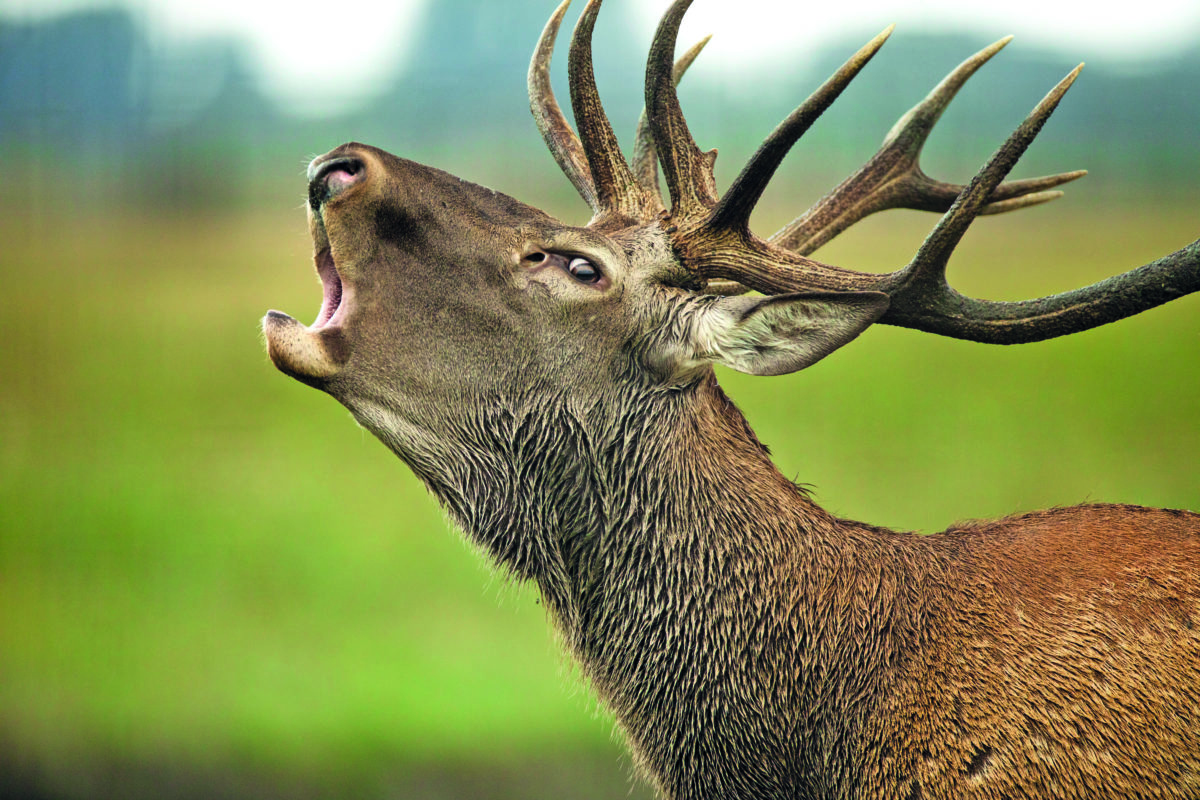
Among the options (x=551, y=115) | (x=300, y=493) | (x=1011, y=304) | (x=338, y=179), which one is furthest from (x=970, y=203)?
(x=300, y=493)

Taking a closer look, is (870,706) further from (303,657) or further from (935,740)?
(303,657)

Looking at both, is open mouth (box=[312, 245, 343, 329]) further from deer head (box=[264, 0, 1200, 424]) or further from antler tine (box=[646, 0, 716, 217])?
antler tine (box=[646, 0, 716, 217])

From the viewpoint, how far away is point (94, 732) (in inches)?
170

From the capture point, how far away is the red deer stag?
169 centimetres

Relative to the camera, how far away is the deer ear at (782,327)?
171 centimetres

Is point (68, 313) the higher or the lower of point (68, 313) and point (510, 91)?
the lower

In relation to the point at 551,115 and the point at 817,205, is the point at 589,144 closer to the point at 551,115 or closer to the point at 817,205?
the point at 551,115

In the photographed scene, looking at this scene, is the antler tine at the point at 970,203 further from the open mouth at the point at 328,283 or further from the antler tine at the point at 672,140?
the open mouth at the point at 328,283

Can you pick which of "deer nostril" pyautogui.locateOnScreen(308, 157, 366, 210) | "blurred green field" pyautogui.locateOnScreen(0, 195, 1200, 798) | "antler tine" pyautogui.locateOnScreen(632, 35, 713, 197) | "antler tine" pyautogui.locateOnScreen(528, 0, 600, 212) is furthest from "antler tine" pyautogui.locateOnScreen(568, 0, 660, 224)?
"blurred green field" pyautogui.locateOnScreen(0, 195, 1200, 798)

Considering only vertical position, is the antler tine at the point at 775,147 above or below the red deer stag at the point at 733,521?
above

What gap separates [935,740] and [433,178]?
4.86 ft

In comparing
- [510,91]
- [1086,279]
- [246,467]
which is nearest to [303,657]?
[246,467]

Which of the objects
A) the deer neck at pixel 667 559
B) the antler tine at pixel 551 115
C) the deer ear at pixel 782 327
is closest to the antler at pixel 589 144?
the antler tine at pixel 551 115

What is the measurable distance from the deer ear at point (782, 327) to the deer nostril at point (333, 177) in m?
0.75
